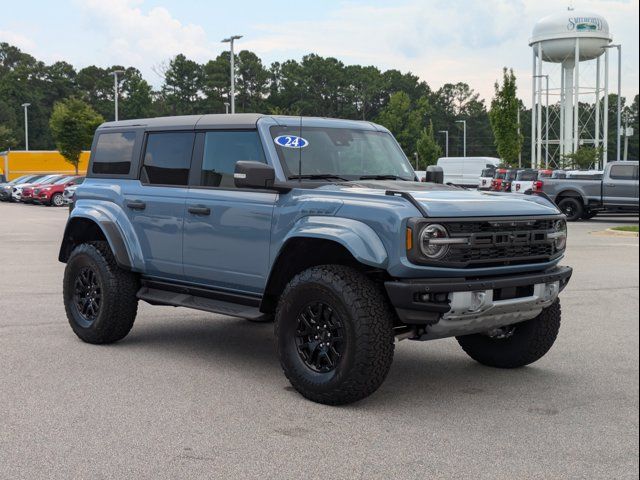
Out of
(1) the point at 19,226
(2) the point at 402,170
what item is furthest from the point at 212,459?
(1) the point at 19,226

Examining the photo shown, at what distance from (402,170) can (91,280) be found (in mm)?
3014

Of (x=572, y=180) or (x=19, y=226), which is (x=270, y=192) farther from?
(x=572, y=180)

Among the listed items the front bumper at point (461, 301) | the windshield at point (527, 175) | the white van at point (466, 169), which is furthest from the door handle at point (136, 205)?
the white van at point (466, 169)

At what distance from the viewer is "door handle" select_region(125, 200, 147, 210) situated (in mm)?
7262

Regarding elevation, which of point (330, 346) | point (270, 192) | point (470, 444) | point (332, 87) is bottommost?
point (470, 444)

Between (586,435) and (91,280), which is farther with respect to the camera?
(91,280)

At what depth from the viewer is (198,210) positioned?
22.0ft

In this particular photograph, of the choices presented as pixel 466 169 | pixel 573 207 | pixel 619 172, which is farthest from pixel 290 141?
pixel 466 169

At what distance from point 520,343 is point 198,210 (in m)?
2.77

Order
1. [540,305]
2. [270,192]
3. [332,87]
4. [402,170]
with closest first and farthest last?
[540,305], [270,192], [402,170], [332,87]

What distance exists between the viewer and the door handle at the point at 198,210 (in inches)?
262

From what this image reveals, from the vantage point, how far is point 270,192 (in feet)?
20.6

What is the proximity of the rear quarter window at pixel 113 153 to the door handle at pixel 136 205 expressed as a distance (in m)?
0.41

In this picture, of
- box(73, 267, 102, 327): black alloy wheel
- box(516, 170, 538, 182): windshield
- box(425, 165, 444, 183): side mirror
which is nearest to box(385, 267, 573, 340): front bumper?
box(425, 165, 444, 183): side mirror
